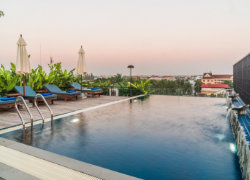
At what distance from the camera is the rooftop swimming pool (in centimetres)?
300

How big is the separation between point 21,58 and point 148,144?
6.45 meters

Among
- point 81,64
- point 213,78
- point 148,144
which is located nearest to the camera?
point 148,144

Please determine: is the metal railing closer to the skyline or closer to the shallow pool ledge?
the shallow pool ledge

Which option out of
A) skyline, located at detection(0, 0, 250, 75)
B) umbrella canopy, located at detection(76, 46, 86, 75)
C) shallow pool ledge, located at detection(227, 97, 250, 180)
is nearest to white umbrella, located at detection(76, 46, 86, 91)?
umbrella canopy, located at detection(76, 46, 86, 75)

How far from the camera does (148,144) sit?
13.4 feet

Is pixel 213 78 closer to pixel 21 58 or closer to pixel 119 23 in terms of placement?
pixel 119 23

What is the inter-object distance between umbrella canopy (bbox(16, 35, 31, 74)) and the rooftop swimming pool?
3084 millimetres

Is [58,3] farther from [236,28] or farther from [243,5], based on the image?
[236,28]

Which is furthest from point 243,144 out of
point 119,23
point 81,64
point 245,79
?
point 119,23

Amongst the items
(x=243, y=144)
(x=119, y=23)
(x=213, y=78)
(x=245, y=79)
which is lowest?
(x=243, y=144)

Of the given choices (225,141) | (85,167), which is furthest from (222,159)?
(85,167)

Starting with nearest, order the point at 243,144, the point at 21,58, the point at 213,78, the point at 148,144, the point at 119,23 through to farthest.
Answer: the point at 243,144 < the point at 148,144 < the point at 21,58 < the point at 119,23 < the point at 213,78

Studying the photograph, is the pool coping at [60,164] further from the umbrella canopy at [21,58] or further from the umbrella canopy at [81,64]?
the umbrella canopy at [81,64]

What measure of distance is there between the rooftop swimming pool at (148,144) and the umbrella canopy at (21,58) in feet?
10.1
